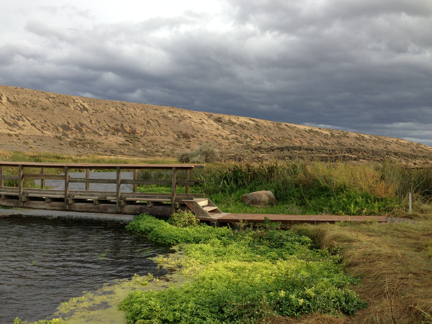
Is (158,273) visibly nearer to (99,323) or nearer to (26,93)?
(99,323)

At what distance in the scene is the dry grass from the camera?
182 inches

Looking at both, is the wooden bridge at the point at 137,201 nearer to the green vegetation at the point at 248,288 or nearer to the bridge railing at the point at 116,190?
the bridge railing at the point at 116,190

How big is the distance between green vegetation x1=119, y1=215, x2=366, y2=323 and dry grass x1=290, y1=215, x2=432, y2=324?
0.91 feet

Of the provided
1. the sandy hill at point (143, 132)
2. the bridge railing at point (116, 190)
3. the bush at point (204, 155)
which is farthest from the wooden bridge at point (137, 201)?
the sandy hill at point (143, 132)

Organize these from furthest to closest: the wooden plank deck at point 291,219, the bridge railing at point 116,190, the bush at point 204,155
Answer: the bush at point 204,155
the bridge railing at point 116,190
the wooden plank deck at point 291,219

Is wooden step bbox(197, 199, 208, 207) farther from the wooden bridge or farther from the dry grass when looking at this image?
the dry grass

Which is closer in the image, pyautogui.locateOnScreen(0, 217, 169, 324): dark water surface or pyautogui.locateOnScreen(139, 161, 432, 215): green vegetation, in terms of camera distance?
pyautogui.locateOnScreen(0, 217, 169, 324): dark water surface

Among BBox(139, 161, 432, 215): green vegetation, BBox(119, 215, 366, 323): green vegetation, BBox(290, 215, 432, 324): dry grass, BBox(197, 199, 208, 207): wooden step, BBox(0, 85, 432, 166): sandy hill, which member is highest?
BBox(0, 85, 432, 166): sandy hill

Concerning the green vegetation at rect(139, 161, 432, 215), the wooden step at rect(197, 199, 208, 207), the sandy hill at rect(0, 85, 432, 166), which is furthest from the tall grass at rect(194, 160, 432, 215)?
the sandy hill at rect(0, 85, 432, 166)

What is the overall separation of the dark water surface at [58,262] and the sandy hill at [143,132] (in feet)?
87.6

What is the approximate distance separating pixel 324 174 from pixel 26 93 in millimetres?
59141

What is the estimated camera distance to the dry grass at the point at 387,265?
4.61 m

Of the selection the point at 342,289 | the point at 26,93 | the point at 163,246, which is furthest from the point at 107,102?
the point at 342,289

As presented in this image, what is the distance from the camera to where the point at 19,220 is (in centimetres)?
1348
